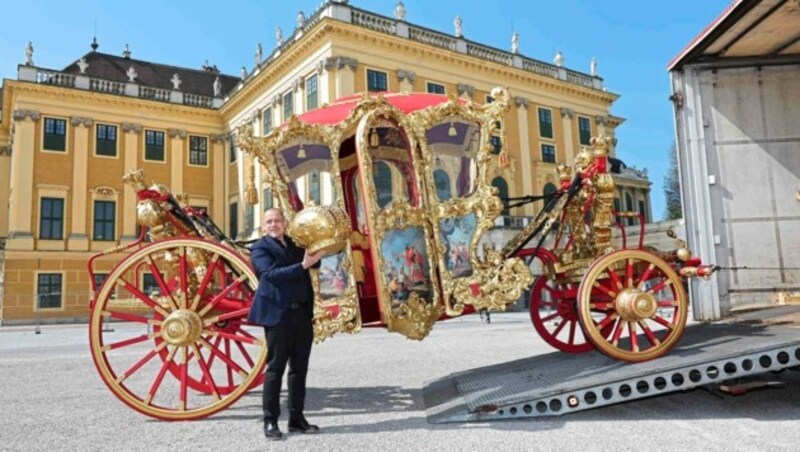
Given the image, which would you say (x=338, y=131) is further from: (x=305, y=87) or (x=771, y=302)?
(x=305, y=87)

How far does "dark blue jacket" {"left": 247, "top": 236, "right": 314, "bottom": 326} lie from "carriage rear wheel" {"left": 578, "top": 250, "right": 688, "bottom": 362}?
228 cm

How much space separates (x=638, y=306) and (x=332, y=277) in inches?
100

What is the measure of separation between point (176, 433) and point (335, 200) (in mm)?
2416

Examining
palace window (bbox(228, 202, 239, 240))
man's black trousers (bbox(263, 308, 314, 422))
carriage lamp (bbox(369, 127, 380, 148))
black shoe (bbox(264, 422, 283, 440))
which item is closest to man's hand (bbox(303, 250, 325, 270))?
man's black trousers (bbox(263, 308, 314, 422))

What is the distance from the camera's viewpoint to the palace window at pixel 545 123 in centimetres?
3319

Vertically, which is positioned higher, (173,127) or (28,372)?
(173,127)

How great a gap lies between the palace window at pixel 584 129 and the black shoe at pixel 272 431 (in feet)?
108

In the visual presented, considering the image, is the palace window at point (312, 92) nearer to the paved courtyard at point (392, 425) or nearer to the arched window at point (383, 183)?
the paved courtyard at point (392, 425)

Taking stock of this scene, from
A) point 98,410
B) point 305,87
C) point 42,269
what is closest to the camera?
point 98,410

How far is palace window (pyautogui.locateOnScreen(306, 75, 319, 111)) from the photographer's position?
2651 centimetres

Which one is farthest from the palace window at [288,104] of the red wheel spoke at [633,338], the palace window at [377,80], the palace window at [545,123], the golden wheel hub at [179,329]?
the red wheel spoke at [633,338]

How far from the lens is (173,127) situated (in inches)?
1331

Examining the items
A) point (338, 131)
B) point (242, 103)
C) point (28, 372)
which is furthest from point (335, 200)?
point (242, 103)

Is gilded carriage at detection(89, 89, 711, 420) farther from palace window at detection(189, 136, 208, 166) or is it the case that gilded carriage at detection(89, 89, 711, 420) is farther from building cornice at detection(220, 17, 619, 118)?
palace window at detection(189, 136, 208, 166)
